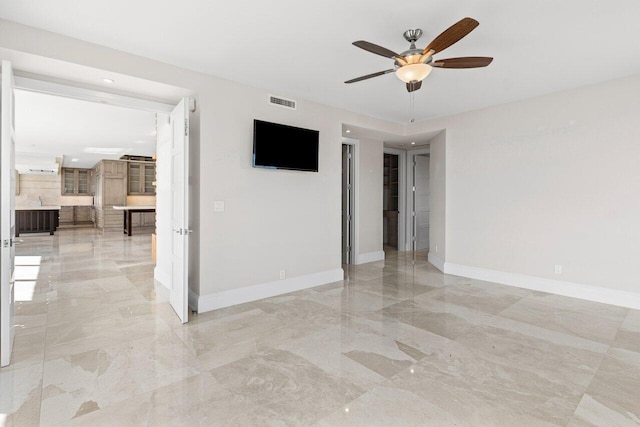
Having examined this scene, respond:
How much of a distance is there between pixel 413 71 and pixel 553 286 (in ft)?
12.4

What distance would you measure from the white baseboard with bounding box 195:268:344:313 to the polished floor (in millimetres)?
150

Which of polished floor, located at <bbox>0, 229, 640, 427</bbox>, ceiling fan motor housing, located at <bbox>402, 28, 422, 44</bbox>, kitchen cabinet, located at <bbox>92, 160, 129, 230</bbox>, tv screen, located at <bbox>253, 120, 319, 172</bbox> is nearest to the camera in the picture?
polished floor, located at <bbox>0, 229, 640, 427</bbox>

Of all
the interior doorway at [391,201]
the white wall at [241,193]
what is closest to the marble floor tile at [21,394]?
the white wall at [241,193]

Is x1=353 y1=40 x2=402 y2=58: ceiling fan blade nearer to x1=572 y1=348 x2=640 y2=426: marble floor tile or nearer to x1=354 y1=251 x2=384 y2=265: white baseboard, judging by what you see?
x1=572 y1=348 x2=640 y2=426: marble floor tile

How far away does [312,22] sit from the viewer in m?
2.61

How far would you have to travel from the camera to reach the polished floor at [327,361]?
6.32ft

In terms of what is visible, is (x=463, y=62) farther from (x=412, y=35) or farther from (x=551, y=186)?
(x=551, y=186)

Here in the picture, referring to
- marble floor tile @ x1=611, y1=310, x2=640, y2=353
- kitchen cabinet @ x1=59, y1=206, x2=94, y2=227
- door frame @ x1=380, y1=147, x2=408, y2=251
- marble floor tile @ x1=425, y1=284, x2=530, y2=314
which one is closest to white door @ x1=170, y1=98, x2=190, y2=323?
marble floor tile @ x1=425, y1=284, x2=530, y2=314

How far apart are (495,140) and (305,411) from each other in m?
4.83

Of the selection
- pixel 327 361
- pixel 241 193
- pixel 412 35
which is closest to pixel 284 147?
pixel 241 193

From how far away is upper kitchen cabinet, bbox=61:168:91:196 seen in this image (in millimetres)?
13164

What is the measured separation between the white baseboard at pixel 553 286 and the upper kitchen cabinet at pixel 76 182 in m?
15.2

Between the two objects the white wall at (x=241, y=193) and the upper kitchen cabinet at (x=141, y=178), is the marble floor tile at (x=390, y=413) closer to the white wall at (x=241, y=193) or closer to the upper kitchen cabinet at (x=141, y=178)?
the white wall at (x=241, y=193)

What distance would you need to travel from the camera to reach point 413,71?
8.94 ft
